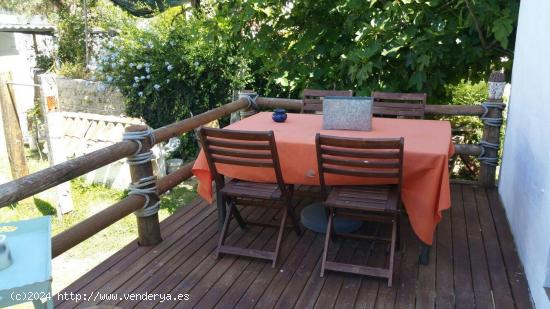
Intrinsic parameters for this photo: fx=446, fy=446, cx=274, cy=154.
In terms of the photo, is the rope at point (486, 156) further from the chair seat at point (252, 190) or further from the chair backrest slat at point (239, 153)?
the chair backrest slat at point (239, 153)

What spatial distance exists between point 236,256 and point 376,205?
0.99 metres

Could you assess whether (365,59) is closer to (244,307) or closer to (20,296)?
(244,307)

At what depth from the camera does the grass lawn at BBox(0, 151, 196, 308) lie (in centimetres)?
476

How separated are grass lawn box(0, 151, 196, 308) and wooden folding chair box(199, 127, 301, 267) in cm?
247

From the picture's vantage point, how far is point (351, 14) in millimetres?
4469

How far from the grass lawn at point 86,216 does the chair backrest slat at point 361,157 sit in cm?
Answer: 320

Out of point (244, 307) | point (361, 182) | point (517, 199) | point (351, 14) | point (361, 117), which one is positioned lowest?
point (244, 307)

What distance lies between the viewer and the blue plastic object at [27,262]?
135cm

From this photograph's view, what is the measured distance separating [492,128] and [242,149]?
97.2 inches

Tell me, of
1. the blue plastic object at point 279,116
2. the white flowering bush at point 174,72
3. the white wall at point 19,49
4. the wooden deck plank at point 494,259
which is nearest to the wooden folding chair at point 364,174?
the wooden deck plank at point 494,259

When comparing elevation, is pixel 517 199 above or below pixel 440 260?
above

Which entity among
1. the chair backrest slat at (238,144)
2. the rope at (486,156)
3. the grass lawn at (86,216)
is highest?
the chair backrest slat at (238,144)

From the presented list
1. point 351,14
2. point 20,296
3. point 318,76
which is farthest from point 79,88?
point 20,296

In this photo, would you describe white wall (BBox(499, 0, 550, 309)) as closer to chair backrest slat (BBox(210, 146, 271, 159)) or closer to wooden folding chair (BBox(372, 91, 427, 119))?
wooden folding chair (BBox(372, 91, 427, 119))
